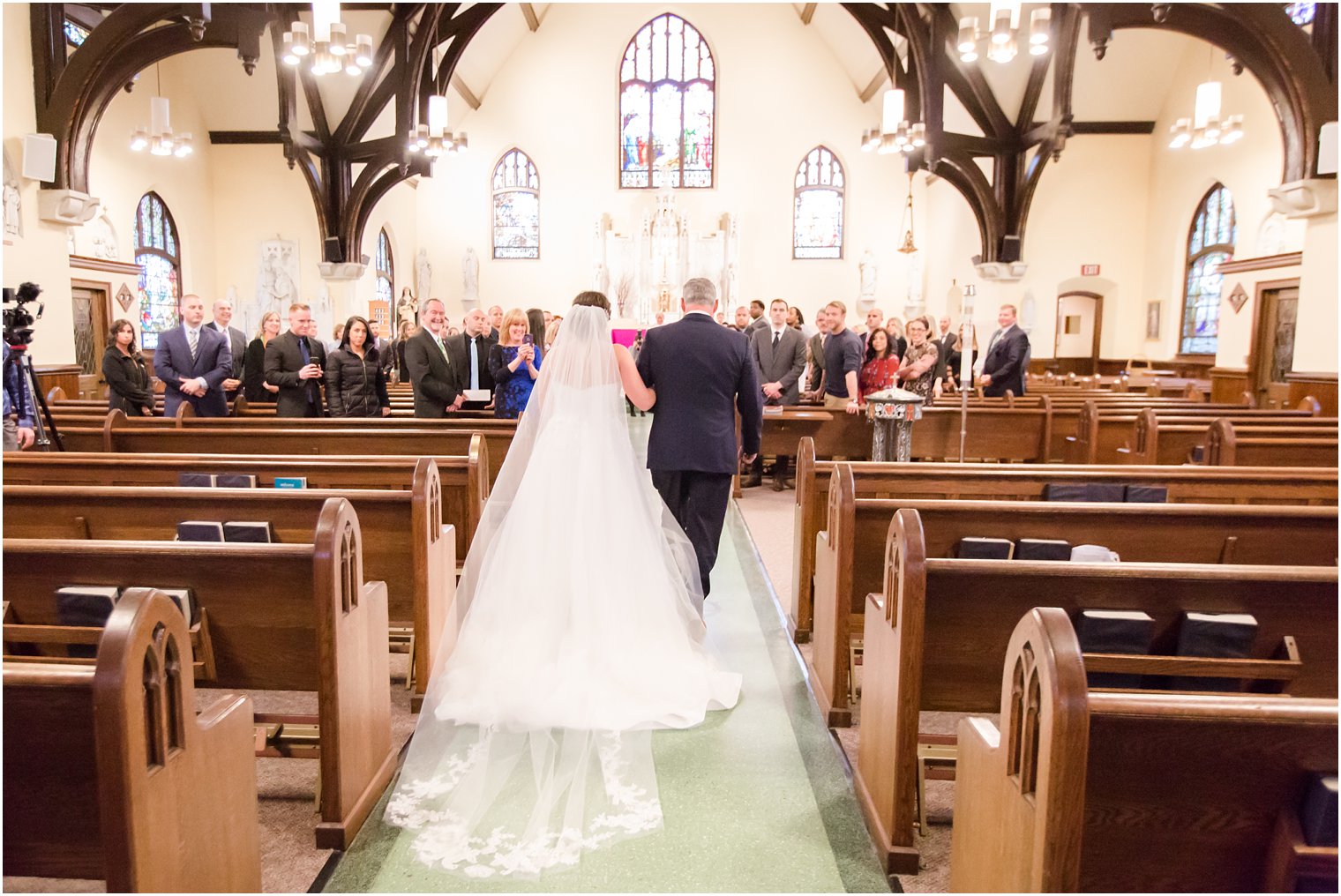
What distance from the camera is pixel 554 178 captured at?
18.0 meters

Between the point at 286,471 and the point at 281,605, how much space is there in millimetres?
1380

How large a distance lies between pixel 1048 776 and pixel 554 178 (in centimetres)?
1817

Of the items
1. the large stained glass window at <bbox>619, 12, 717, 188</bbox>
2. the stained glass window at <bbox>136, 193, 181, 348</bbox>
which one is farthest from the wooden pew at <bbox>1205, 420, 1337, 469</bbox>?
the large stained glass window at <bbox>619, 12, 717, 188</bbox>

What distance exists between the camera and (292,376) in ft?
18.6

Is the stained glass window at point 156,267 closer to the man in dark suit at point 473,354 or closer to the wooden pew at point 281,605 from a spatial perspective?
the man in dark suit at point 473,354

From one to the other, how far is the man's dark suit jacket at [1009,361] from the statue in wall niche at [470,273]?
41.0 ft

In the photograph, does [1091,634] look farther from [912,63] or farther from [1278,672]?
[912,63]

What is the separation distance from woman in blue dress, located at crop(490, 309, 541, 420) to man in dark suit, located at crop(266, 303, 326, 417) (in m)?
1.22

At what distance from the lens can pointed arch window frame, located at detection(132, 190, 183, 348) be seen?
1166cm

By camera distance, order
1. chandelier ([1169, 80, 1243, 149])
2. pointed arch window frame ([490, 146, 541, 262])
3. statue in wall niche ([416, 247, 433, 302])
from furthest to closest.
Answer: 1. pointed arch window frame ([490, 146, 541, 262])
2. statue in wall niche ([416, 247, 433, 302])
3. chandelier ([1169, 80, 1243, 149])

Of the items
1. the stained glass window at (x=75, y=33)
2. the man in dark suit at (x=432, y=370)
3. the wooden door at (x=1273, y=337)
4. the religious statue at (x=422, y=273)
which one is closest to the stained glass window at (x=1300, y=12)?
the wooden door at (x=1273, y=337)

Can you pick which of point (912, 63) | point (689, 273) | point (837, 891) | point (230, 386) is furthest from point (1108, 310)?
point (837, 891)

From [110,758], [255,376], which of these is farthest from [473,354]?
[110,758]

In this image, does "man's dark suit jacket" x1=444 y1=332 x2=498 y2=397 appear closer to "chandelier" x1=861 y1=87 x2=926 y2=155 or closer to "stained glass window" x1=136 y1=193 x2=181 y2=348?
"chandelier" x1=861 y1=87 x2=926 y2=155
